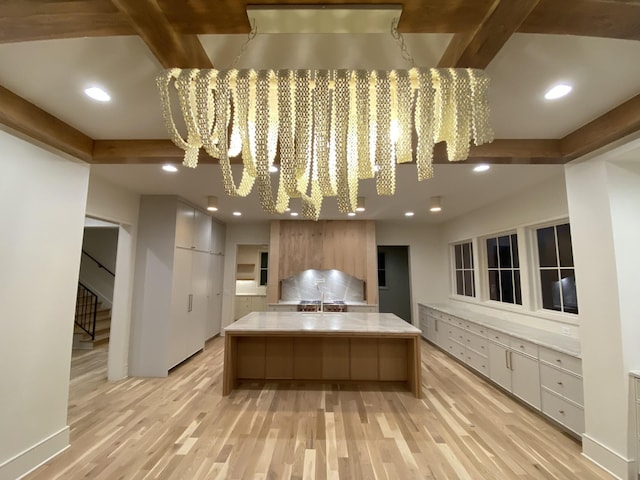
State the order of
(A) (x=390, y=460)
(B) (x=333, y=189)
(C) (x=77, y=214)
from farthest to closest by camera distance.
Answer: (C) (x=77, y=214)
(A) (x=390, y=460)
(B) (x=333, y=189)

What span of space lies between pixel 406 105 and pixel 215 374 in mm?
4181

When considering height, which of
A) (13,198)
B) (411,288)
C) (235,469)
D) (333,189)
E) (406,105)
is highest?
(406,105)

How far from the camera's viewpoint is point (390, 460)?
7.21 ft

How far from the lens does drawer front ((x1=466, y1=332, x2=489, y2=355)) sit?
375cm

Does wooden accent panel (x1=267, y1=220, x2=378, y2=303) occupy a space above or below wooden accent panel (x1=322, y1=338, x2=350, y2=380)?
above

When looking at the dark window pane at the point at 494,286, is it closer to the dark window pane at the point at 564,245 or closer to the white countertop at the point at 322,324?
the dark window pane at the point at 564,245

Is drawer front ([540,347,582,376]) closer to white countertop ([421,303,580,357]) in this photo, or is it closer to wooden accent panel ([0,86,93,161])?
white countertop ([421,303,580,357])

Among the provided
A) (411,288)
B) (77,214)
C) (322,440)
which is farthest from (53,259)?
(411,288)

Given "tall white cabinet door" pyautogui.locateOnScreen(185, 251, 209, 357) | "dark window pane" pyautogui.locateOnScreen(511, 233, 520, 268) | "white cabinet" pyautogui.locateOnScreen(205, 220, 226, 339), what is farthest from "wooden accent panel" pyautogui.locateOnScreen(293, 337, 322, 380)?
"dark window pane" pyautogui.locateOnScreen(511, 233, 520, 268)

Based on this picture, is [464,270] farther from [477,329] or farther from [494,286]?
[477,329]

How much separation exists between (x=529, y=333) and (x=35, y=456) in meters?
4.58

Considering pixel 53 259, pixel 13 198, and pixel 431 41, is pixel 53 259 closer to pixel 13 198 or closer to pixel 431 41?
pixel 13 198

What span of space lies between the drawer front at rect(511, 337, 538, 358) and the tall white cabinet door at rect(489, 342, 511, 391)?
0.15 meters

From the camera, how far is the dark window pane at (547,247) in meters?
3.51
